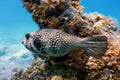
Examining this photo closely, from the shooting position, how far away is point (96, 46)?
16.2 ft

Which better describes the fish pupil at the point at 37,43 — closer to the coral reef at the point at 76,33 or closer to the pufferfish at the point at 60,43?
the pufferfish at the point at 60,43

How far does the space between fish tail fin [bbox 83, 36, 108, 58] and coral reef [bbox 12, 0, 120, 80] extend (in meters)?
0.30

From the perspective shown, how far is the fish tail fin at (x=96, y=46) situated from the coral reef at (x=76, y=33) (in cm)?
30

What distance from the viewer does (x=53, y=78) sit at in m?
5.12

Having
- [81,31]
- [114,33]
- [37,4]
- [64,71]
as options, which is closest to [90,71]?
[64,71]

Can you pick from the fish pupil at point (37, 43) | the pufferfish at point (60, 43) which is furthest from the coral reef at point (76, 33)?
the fish pupil at point (37, 43)

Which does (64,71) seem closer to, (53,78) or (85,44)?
(53,78)

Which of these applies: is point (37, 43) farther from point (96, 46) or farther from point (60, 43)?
point (96, 46)

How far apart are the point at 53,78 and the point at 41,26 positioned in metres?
1.58

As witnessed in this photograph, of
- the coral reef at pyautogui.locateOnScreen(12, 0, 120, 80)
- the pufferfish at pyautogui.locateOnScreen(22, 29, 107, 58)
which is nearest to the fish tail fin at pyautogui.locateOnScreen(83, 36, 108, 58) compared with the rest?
the pufferfish at pyautogui.locateOnScreen(22, 29, 107, 58)

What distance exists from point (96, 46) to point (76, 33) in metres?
1.00

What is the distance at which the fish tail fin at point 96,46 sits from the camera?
488 cm

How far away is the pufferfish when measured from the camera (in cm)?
494

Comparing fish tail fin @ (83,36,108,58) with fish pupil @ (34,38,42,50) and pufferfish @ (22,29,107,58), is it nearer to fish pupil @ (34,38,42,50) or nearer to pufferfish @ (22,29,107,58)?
pufferfish @ (22,29,107,58)
